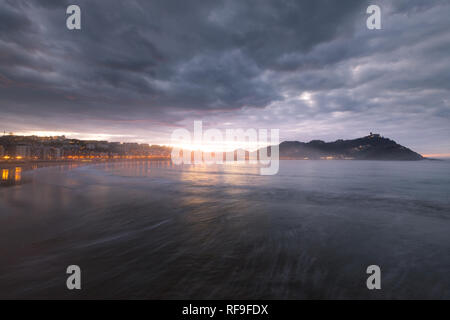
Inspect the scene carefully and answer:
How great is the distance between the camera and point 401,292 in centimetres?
416

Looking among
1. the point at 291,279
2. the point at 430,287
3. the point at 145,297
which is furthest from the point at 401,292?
the point at 145,297

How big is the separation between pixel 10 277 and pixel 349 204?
16473 millimetres

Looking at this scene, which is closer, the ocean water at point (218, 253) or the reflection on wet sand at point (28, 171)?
the ocean water at point (218, 253)

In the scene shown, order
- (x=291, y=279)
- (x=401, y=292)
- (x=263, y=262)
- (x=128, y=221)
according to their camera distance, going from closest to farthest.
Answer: (x=401, y=292), (x=291, y=279), (x=263, y=262), (x=128, y=221)

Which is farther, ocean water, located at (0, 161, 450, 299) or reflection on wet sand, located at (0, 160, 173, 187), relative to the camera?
reflection on wet sand, located at (0, 160, 173, 187)

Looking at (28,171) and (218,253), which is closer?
(218,253)

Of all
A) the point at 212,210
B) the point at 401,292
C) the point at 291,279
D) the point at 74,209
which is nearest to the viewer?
the point at 401,292

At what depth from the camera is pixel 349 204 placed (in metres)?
13.4

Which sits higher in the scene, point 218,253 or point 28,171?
point 28,171
